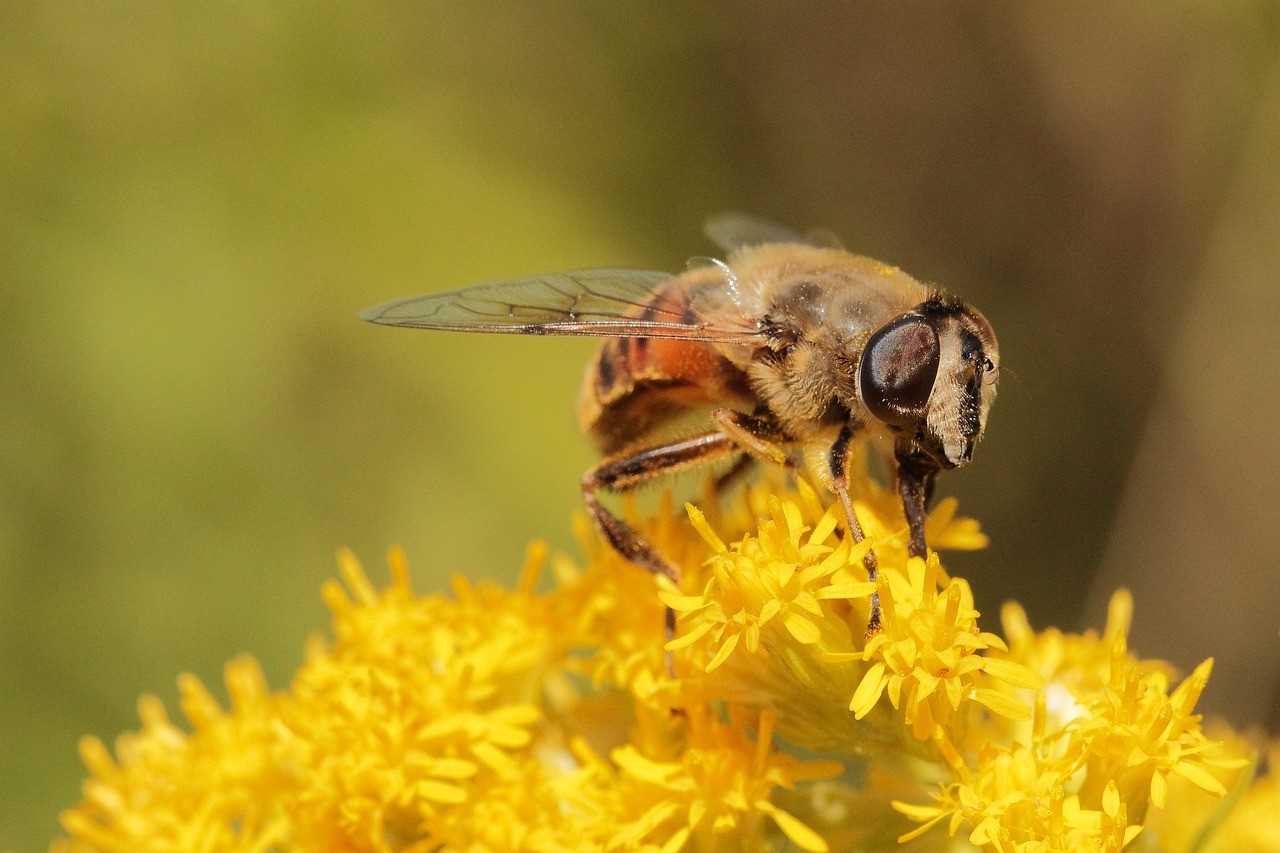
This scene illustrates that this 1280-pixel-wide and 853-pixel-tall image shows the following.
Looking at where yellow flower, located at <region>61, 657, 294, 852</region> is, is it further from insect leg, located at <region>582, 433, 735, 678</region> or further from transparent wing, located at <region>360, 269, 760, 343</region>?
transparent wing, located at <region>360, 269, 760, 343</region>

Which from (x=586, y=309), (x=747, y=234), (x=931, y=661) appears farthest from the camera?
(x=747, y=234)

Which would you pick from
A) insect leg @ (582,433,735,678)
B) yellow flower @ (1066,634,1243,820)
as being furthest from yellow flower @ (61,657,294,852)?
yellow flower @ (1066,634,1243,820)

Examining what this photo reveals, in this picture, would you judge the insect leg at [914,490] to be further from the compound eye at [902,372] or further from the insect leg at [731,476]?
the insect leg at [731,476]

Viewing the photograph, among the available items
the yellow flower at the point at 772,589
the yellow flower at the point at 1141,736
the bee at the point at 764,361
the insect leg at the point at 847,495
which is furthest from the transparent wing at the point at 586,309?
the yellow flower at the point at 1141,736

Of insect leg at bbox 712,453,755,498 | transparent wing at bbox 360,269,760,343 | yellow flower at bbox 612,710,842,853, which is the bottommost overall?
yellow flower at bbox 612,710,842,853

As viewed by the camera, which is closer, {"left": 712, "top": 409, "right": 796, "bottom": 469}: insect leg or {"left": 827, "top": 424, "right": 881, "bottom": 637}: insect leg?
{"left": 827, "top": 424, "right": 881, "bottom": 637}: insect leg

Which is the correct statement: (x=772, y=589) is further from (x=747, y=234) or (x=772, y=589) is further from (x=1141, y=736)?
(x=747, y=234)

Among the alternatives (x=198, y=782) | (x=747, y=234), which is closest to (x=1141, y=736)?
(x=747, y=234)

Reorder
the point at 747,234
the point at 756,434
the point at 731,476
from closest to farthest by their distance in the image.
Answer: the point at 756,434 → the point at 731,476 → the point at 747,234

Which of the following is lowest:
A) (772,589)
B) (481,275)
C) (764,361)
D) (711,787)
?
(711,787)
